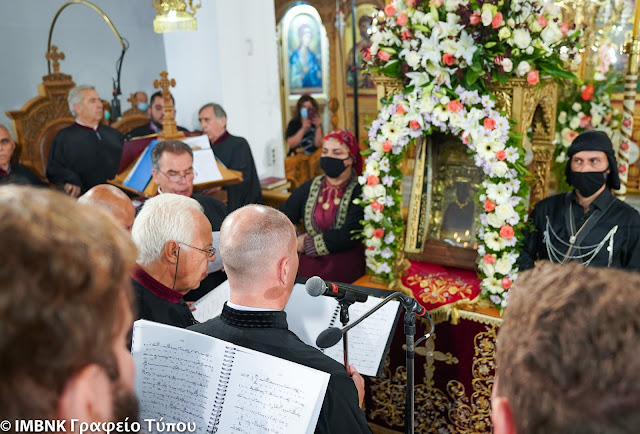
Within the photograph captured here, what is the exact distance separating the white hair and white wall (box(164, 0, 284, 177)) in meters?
3.63

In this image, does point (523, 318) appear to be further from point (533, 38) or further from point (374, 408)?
point (374, 408)

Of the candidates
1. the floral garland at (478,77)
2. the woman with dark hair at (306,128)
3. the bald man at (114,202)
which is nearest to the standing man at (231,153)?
the floral garland at (478,77)

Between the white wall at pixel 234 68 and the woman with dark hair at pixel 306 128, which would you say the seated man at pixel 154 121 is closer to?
the white wall at pixel 234 68

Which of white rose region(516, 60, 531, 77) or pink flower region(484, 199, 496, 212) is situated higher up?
white rose region(516, 60, 531, 77)

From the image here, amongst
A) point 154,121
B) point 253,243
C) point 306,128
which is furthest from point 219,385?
point 306,128

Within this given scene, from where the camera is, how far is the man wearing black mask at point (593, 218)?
334cm

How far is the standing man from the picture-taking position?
18.6ft

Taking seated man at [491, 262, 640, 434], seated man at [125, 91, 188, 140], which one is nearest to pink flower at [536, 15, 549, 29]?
seated man at [491, 262, 640, 434]

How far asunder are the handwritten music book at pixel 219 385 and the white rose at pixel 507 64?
7.30 feet

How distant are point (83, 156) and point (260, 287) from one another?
469cm

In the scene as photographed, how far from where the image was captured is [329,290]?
1.98 metres

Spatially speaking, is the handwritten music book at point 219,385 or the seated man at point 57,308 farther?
the handwritten music book at point 219,385

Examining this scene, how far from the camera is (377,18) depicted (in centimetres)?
357

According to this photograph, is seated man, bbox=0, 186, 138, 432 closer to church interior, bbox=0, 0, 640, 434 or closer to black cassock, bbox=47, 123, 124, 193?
church interior, bbox=0, 0, 640, 434
